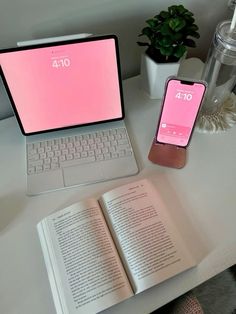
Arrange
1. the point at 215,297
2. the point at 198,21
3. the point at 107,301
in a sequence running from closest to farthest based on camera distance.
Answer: the point at 107,301 → the point at 198,21 → the point at 215,297

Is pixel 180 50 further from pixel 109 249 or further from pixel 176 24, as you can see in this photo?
pixel 109 249

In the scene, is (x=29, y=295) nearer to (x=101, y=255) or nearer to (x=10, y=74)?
(x=101, y=255)

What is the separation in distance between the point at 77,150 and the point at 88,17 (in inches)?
13.7

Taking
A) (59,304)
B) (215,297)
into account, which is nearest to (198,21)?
(59,304)

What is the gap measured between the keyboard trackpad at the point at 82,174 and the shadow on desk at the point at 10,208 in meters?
0.12

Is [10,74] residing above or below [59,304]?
above

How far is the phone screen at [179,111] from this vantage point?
25.2 inches

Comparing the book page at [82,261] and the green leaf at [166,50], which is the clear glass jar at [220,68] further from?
the book page at [82,261]

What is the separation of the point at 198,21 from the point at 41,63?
1.80ft

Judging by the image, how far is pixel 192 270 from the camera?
23.0 inches

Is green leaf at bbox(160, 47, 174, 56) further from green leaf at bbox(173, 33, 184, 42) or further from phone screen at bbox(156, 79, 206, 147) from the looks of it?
phone screen at bbox(156, 79, 206, 147)

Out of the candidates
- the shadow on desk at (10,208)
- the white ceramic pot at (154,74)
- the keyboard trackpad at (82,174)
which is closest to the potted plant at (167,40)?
the white ceramic pot at (154,74)

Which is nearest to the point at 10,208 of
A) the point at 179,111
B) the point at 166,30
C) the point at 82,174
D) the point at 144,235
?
the point at 82,174

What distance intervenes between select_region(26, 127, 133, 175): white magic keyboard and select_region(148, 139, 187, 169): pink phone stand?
0.06 meters
